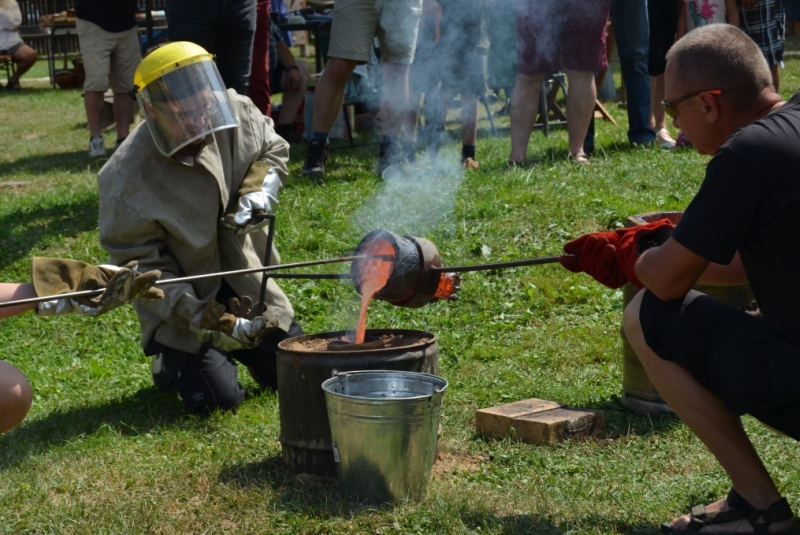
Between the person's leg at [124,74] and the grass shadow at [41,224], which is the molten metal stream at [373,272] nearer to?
the grass shadow at [41,224]

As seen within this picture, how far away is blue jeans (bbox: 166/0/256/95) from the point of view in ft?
20.9

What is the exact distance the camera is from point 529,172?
265 inches

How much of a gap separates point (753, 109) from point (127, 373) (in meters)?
3.33

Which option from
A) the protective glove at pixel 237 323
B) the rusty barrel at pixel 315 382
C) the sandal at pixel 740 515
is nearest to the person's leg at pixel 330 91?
the protective glove at pixel 237 323

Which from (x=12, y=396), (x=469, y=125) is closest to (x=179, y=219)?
(x=12, y=396)

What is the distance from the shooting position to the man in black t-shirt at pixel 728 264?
100 inches

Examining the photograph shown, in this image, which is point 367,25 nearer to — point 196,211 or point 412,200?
point 412,200

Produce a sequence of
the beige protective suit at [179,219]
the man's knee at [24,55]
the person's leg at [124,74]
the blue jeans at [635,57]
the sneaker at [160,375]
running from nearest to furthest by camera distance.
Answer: the beige protective suit at [179,219] < the sneaker at [160,375] < the blue jeans at [635,57] < the person's leg at [124,74] < the man's knee at [24,55]

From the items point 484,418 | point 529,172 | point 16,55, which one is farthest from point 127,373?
point 16,55

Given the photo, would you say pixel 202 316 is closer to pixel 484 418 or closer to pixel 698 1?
pixel 484 418

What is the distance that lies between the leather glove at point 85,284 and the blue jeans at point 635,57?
5302 mm

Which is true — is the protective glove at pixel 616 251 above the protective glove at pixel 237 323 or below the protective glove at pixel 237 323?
above

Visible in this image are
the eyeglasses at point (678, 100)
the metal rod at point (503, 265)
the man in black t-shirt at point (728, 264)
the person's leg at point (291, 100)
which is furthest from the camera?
the person's leg at point (291, 100)

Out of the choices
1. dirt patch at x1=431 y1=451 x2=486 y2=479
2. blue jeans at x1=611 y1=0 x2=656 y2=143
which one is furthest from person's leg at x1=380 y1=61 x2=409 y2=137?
dirt patch at x1=431 y1=451 x2=486 y2=479
